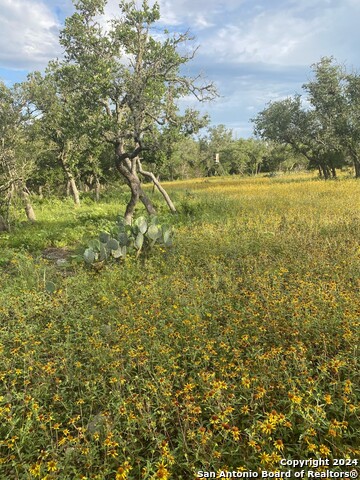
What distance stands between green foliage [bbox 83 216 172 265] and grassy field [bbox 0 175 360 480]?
1.03 feet

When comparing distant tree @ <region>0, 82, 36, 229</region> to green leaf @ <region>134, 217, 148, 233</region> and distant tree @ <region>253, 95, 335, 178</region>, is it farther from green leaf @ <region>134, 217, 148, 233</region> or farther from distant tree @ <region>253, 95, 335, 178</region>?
distant tree @ <region>253, 95, 335, 178</region>

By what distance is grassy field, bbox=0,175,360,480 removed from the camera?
242cm

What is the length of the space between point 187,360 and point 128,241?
14.9 ft

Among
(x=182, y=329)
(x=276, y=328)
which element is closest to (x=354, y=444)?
(x=276, y=328)

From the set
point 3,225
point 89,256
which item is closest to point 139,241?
point 89,256

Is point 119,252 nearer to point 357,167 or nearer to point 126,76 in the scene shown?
point 126,76

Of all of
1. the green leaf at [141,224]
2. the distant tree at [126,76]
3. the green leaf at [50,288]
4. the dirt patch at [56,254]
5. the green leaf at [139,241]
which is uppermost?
the distant tree at [126,76]

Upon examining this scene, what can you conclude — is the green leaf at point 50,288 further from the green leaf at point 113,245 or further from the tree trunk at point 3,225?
the tree trunk at point 3,225

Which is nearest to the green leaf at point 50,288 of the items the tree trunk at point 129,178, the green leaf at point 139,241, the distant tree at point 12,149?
→ the green leaf at point 139,241

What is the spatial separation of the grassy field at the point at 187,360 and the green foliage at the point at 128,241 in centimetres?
31

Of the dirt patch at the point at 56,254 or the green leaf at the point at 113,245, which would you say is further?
the dirt patch at the point at 56,254

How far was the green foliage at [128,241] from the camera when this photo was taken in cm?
717

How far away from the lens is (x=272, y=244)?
725cm

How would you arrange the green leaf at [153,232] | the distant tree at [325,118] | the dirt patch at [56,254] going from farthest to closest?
1. the distant tree at [325,118]
2. the dirt patch at [56,254]
3. the green leaf at [153,232]
